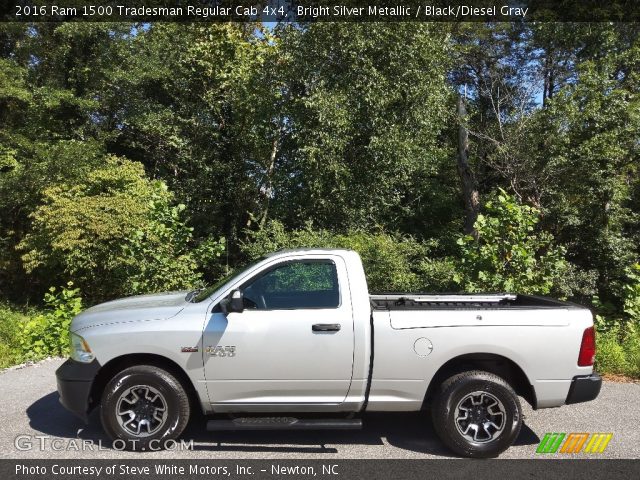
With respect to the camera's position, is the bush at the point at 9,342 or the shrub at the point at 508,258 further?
the shrub at the point at 508,258

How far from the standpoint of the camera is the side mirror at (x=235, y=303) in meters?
4.52

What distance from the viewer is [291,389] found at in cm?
463

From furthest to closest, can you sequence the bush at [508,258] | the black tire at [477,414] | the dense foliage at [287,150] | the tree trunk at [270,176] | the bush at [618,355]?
the tree trunk at [270,176] < the dense foliage at [287,150] < the bush at [508,258] < the bush at [618,355] < the black tire at [477,414]

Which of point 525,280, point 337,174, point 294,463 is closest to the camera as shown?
point 294,463

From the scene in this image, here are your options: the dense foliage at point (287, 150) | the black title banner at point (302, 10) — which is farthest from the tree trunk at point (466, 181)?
the black title banner at point (302, 10)

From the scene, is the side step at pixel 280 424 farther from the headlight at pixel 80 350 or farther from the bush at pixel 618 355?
the bush at pixel 618 355

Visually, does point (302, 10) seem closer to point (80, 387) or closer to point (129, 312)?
point (129, 312)

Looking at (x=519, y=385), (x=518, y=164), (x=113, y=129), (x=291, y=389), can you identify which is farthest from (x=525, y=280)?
(x=113, y=129)

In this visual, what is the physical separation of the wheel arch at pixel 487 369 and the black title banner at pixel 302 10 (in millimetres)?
9722

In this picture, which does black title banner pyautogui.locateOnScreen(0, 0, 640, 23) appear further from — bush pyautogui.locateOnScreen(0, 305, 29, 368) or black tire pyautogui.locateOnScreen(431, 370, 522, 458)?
black tire pyautogui.locateOnScreen(431, 370, 522, 458)

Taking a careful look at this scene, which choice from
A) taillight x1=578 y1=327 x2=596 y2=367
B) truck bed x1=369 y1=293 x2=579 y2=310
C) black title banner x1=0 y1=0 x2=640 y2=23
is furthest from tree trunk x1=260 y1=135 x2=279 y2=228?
taillight x1=578 y1=327 x2=596 y2=367

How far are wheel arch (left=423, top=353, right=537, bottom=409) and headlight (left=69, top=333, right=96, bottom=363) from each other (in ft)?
9.57

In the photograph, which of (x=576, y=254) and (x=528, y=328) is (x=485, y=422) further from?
(x=576, y=254)

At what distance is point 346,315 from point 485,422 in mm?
1497
